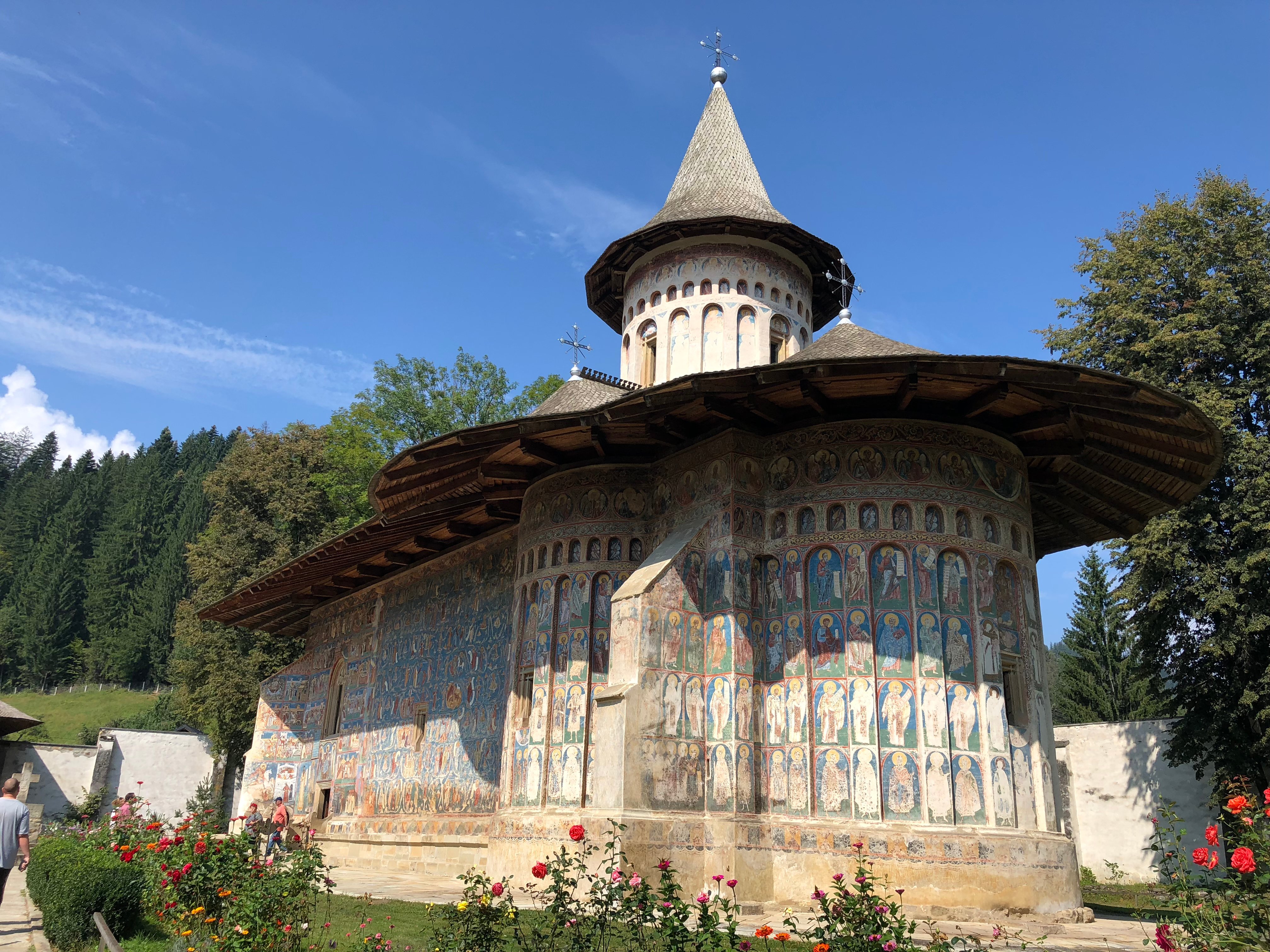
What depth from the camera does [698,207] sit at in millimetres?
17109

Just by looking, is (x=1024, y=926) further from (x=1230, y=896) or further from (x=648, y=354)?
(x=648, y=354)

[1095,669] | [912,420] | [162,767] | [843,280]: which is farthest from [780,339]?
[162,767]

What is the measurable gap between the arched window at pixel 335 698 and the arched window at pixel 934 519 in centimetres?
1533

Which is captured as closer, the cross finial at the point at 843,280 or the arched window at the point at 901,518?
the arched window at the point at 901,518

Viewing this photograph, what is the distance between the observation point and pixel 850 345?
12.3 metres

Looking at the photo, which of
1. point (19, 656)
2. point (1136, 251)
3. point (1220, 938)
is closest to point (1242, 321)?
point (1136, 251)

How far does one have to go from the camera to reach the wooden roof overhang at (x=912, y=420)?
1034 centimetres

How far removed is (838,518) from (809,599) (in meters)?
0.98

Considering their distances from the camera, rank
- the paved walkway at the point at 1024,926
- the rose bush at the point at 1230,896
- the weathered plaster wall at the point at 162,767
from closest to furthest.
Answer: the rose bush at the point at 1230,896, the paved walkway at the point at 1024,926, the weathered plaster wall at the point at 162,767

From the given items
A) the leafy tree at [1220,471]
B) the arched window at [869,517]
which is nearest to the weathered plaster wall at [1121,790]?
the leafy tree at [1220,471]

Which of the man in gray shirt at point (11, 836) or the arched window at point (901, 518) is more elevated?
the arched window at point (901, 518)

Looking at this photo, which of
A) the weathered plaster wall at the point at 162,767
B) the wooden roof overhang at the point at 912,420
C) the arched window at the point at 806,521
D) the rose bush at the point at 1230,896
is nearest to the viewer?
the rose bush at the point at 1230,896

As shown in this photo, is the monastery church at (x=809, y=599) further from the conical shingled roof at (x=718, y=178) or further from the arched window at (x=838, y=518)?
the conical shingled roof at (x=718, y=178)

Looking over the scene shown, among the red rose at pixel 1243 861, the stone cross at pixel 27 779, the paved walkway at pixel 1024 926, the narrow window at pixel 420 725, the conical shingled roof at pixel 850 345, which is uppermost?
the conical shingled roof at pixel 850 345
